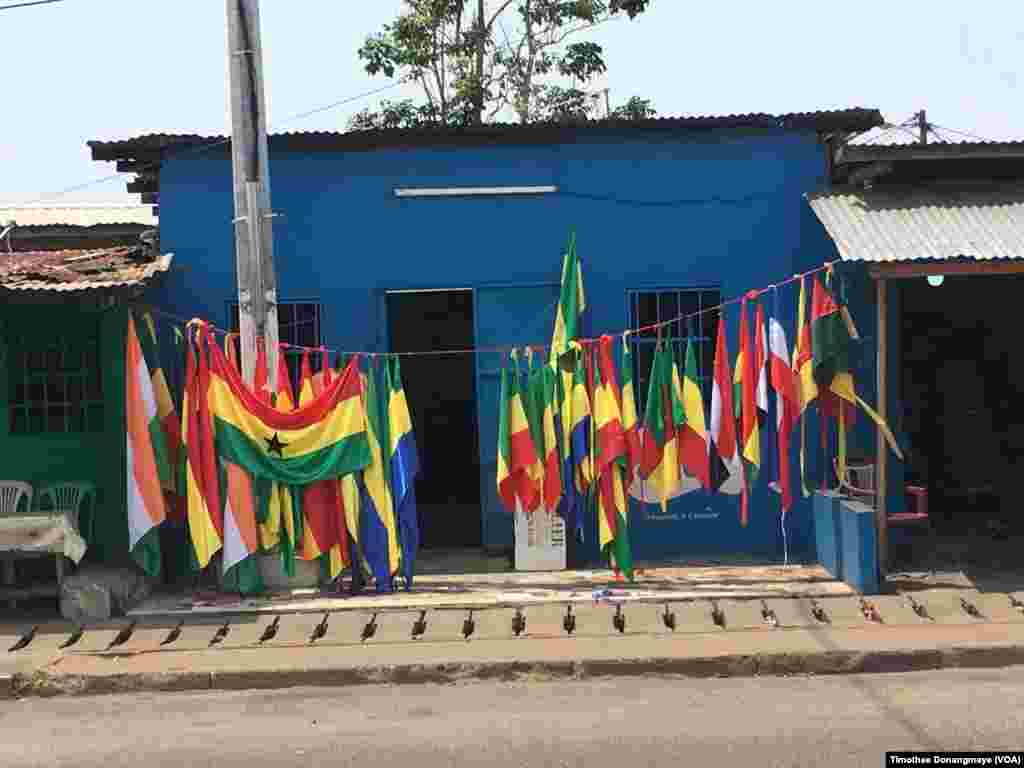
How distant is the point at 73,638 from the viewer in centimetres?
914

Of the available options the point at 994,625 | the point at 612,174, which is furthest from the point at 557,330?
the point at 994,625

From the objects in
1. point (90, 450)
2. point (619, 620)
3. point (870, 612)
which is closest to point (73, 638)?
point (90, 450)

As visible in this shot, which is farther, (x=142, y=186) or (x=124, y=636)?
(x=142, y=186)

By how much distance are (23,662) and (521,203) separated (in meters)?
5.62

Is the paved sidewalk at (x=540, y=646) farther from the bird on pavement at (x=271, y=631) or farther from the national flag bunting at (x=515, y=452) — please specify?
the national flag bunting at (x=515, y=452)

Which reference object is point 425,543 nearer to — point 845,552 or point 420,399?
point 420,399

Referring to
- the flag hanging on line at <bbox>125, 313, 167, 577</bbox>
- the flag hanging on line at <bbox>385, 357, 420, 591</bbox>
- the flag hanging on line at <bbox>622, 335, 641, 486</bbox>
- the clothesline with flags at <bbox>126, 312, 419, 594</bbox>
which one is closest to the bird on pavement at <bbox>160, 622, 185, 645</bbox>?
→ the clothesline with flags at <bbox>126, 312, 419, 594</bbox>

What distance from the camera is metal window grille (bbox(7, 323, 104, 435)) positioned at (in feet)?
36.4

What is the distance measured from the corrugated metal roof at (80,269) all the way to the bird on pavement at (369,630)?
3.19 meters

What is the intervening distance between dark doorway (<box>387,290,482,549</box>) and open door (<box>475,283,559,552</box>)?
4.66 feet

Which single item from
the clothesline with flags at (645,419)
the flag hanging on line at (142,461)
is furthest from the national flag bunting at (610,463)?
the flag hanging on line at (142,461)

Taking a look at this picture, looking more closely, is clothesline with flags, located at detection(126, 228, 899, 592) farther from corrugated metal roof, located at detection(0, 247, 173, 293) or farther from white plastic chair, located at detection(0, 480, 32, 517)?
white plastic chair, located at detection(0, 480, 32, 517)

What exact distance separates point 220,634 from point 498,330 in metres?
3.74

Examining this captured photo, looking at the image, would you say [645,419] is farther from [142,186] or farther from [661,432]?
[142,186]
